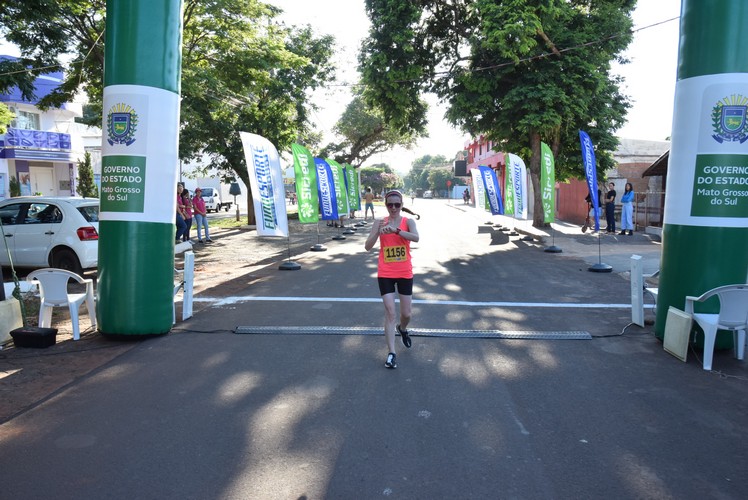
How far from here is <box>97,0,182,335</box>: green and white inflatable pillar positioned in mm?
6320

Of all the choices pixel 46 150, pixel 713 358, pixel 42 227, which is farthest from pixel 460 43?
pixel 46 150

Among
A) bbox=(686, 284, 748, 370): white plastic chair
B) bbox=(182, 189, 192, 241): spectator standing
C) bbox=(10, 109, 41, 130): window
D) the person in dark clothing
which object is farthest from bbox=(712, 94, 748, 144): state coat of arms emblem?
bbox=(10, 109, 41, 130): window

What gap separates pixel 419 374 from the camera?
529cm

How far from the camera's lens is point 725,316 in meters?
5.58

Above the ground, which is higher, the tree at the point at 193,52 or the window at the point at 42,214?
the tree at the point at 193,52

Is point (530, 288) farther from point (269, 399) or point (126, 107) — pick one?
point (126, 107)

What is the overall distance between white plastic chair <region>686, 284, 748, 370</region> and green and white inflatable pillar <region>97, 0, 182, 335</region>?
611 centimetres

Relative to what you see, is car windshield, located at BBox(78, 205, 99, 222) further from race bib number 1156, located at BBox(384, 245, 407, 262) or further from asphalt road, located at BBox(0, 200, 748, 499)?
race bib number 1156, located at BBox(384, 245, 407, 262)

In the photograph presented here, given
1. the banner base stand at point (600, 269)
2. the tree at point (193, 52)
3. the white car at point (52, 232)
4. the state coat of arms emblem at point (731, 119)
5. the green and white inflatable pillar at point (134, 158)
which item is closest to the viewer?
the state coat of arms emblem at point (731, 119)

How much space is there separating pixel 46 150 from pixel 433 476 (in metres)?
33.1

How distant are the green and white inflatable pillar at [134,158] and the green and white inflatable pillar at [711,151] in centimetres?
601

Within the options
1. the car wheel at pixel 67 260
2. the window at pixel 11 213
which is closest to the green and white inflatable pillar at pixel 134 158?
the car wheel at pixel 67 260

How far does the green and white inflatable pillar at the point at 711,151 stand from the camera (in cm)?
579

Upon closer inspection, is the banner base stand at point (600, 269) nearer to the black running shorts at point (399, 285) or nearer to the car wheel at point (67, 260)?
the black running shorts at point (399, 285)
